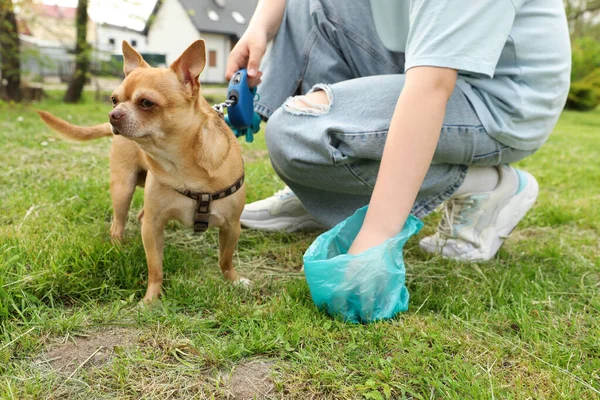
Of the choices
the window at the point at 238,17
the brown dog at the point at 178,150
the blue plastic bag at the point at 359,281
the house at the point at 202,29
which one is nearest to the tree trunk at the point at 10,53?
the brown dog at the point at 178,150

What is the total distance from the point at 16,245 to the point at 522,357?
184cm

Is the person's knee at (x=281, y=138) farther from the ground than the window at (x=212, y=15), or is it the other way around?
the person's knee at (x=281, y=138)

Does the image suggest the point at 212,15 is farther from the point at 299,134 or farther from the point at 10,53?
the point at 299,134

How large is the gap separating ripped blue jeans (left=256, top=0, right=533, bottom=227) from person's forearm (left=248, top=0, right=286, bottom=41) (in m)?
0.05

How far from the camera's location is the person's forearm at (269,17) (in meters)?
2.45

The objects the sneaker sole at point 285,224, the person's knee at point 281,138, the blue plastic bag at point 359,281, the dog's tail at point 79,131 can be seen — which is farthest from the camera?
the sneaker sole at point 285,224

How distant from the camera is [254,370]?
1.45 m

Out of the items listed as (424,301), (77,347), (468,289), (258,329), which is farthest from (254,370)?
(468,289)

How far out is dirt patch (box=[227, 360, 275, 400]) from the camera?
135 centimetres

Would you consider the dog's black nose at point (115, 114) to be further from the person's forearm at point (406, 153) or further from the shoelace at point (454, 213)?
the shoelace at point (454, 213)

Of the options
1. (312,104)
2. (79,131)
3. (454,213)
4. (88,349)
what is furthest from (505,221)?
(79,131)

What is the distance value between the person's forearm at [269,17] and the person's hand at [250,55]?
0.25ft

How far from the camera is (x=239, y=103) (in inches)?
87.2

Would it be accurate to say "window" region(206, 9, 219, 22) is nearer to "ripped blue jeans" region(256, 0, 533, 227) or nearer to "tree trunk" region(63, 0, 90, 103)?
"tree trunk" region(63, 0, 90, 103)
